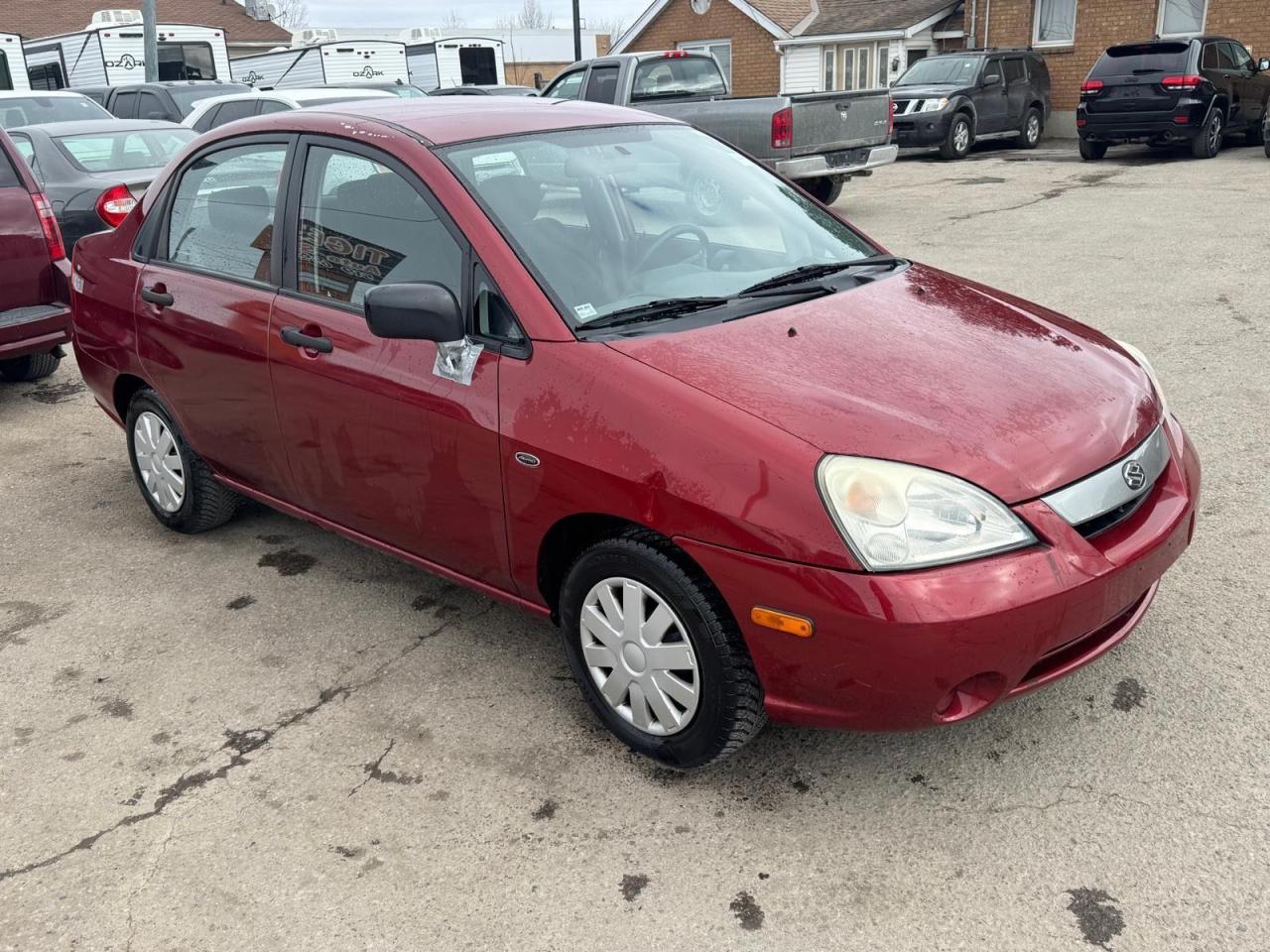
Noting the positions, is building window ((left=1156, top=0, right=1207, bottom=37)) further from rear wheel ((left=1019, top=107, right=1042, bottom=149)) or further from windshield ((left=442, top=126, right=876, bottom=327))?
windshield ((left=442, top=126, right=876, bottom=327))

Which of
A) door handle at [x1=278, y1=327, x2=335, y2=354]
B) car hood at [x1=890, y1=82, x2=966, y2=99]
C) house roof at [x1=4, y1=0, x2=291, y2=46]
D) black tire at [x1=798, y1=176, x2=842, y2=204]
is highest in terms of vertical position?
house roof at [x1=4, y1=0, x2=291, y2=46]

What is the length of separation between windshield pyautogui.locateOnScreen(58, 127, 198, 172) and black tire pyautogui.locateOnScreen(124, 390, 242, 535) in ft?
18.2

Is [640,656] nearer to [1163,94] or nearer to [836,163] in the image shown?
[836,163]

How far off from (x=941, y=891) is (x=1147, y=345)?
513 centimetres

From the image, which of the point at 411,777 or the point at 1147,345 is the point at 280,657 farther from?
the point at 1147,345

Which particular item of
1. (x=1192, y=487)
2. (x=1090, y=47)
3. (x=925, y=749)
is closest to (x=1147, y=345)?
(x=1192, y=487)

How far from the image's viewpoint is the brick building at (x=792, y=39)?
31.4 metres

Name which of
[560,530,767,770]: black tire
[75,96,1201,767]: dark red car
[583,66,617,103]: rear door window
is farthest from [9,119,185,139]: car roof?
[560,530,767,770]: black tire

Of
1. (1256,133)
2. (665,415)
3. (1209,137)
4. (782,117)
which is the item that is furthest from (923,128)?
(665,415)

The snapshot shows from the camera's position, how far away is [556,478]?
301 centimetres

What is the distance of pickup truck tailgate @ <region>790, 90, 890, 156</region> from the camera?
1153 cm

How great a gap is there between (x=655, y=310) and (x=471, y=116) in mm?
1079

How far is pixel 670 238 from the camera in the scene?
3.58 meters

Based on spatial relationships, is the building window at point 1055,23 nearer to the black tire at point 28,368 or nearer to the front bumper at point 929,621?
the black tire at point 28,368
